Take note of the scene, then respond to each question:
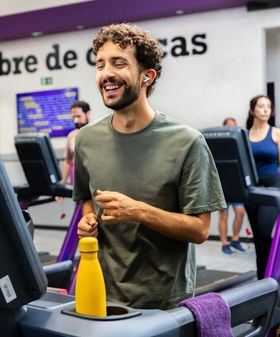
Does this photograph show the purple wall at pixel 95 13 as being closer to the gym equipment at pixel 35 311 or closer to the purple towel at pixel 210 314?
the purple towel at pixel 210 314

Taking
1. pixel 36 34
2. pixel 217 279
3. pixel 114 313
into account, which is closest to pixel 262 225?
pixel 217 279

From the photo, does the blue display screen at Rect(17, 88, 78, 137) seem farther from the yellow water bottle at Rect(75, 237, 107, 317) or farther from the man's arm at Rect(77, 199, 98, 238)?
the yellow water bottle at Rect(75, 237, 107, 317)

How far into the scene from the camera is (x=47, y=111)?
325 inches

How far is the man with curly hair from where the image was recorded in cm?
154

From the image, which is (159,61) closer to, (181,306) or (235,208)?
(181,306)

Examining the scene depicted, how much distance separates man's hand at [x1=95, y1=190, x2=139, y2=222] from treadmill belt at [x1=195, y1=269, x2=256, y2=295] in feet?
9.59

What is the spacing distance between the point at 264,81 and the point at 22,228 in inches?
235

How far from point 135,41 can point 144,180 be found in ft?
1.25

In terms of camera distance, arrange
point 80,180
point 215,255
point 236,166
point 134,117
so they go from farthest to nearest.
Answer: point 215,255 → point 236,166 → point 80,180 → point 134,117

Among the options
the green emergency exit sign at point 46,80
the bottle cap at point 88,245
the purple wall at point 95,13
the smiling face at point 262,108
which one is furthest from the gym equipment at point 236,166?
the green emergency exit sign at point 46,80

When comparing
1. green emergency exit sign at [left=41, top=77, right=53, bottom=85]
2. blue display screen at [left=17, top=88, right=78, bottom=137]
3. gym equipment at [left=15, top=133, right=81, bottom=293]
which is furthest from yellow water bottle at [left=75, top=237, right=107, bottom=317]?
green emergency exit sign at [left=41, top=77, right=53, bottom=85]

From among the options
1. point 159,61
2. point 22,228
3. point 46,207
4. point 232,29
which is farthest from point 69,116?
point 22,228

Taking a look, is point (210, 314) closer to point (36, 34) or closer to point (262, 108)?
point (262, 108)

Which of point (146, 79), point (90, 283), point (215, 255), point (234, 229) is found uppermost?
point (146, 79)
